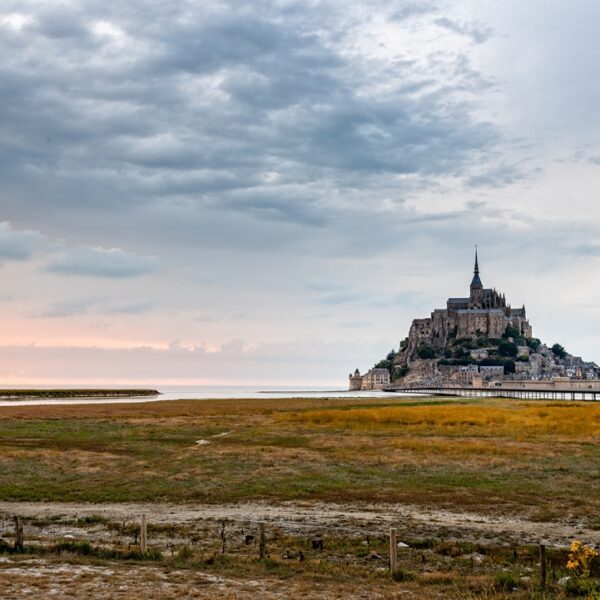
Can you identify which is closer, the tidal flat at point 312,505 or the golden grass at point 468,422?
the tidal flat at point 312,505

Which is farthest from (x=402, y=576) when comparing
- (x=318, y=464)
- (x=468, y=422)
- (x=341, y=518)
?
(x=468, y=422)

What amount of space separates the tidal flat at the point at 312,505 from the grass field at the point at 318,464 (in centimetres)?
13

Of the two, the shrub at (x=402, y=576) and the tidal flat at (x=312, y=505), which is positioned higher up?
the shrub at (x=402, y=576)

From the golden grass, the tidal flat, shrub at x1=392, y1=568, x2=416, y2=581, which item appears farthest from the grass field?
shrub at x1=392, y1=568, x2=416, y2=581

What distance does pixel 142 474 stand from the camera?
115 ft

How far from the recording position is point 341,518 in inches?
1000

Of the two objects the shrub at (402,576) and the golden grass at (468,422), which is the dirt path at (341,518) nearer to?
the shrub at (402,576)

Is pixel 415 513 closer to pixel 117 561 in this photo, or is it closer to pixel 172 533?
pixel 172 533

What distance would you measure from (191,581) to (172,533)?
6.06 metres

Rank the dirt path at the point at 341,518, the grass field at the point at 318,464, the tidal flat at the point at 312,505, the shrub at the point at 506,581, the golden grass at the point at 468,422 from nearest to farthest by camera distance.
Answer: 1. the shrub at the point at 506,581
2. the tidal flat at the point at 312,505
3. the dirt path at the point at 341,518
4. the grass field at the point at 318,464
5. the golden grass at the point at 468,422

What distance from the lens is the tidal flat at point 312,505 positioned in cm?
1817

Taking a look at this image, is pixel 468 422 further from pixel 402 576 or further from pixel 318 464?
pixel 402 576

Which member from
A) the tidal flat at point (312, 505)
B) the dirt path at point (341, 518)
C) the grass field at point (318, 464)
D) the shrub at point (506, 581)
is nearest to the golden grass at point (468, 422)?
the grass field at point (318, 464)

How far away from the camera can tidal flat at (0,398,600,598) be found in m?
18.2
